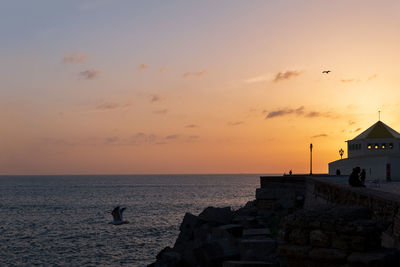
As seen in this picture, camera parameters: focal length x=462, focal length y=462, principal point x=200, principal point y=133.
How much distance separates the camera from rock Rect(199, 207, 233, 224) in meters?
26.1

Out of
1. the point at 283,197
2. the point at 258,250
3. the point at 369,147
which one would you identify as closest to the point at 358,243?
the point at 258,250

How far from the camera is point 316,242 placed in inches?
285

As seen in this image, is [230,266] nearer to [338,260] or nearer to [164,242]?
[338,260]

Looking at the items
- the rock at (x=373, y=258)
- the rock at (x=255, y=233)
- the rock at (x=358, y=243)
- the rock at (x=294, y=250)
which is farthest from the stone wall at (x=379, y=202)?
the rock at (x=255, y=233)

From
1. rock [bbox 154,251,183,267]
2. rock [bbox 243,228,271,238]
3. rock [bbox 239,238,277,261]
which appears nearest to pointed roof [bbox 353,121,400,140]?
rock [bbox 154,251,183,267]

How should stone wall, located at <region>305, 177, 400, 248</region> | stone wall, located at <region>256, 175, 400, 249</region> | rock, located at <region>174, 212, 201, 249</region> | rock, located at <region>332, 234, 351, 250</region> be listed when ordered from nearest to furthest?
rock, located at <region>332, 234, 351, 250</region>
stone wall, located at <region>305, 177, 400, 248</region>
stone wall, located at <region>256, 175, 400, 249</region>
rock, located at <region>174, 212, 201, 249</region>

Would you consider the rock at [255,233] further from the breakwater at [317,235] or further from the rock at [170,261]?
the rock at [170,261]

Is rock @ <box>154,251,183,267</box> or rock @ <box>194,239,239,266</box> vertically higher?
rock @ <box>194,239,239,266</box>

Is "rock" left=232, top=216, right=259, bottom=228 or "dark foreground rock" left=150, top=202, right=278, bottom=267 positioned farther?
"rock" left=232, top=216, right=259, bottom=228

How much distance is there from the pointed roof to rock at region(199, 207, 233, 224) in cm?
3946

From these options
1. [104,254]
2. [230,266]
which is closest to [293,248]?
[230,266]

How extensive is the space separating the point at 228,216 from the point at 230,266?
49.3 feet

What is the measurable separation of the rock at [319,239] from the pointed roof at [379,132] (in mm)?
56991

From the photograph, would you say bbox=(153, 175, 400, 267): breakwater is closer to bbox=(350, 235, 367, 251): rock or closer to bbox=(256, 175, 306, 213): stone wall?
bbox=(350, 235, 367, 251): rock
